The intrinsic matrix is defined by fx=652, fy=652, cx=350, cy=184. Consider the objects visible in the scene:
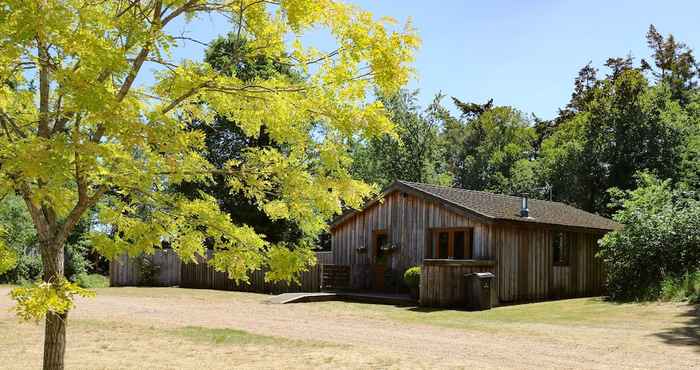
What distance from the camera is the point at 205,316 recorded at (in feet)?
54.6

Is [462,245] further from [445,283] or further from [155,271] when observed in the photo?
[155,271]

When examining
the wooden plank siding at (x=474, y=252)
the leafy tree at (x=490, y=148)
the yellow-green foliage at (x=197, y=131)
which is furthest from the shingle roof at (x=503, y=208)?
the leafy tree at (x=490, y=148)

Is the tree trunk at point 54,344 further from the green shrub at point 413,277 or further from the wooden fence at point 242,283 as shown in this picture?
the wooden fence at point 242,283

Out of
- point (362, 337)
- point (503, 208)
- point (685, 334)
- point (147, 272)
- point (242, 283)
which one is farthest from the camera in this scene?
point (147, 272)

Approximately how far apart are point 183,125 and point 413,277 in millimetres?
15463

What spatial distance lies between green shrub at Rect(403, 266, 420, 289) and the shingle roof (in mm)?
2589

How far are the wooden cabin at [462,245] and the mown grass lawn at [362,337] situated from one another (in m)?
1.72

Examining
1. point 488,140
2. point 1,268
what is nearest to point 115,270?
point 1,268

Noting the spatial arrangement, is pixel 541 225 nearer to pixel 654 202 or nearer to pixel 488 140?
pixel 654 202

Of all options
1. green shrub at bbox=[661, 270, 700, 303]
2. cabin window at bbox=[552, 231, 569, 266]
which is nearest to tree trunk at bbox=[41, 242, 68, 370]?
green shrub at bbox=[661, 270, 700, 303]

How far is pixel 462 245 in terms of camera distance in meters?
22.2

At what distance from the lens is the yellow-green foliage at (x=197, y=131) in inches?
245

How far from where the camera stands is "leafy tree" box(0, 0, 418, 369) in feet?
20.4

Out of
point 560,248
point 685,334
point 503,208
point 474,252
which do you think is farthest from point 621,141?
point 685,334
